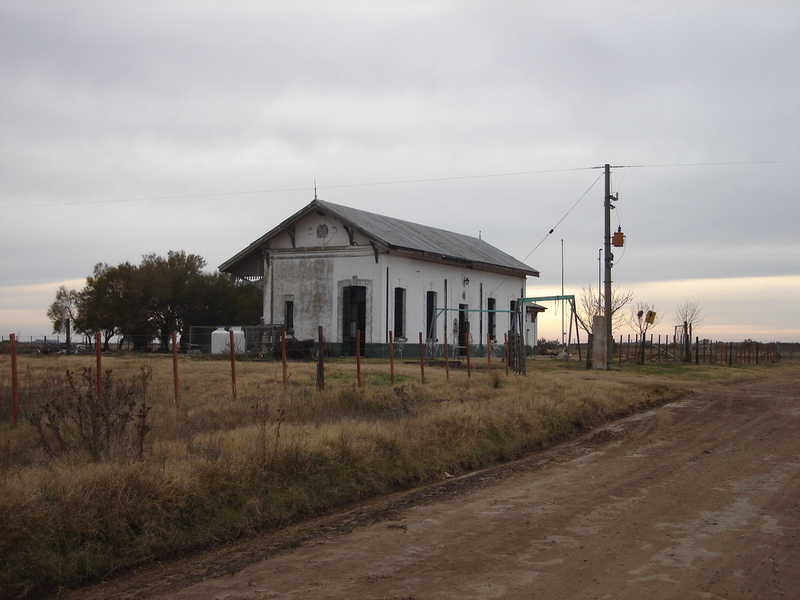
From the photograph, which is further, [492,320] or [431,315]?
[492,320]

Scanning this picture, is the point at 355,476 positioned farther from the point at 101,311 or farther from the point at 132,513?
the point at 101,311

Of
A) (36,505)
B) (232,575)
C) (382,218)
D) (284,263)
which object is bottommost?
(232,575)

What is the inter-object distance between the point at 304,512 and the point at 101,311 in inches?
1614

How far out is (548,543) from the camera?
260 inches

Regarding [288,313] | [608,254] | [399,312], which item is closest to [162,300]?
[288,313]

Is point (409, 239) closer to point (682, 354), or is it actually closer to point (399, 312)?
point (399, 312)

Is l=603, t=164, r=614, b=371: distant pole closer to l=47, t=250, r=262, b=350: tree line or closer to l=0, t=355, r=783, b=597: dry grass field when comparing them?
l=0, t=355, r=783, b=597: dry grass field

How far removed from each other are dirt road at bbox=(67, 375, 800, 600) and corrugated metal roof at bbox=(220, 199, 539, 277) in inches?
855

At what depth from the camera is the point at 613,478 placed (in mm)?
9555

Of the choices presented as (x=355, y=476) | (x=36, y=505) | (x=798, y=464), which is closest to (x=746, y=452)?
(x=798, y=464)

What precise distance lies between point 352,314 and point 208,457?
80.6 feet

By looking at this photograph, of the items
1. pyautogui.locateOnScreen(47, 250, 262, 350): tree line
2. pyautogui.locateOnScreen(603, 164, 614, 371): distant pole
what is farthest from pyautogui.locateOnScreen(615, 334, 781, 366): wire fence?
pyautogui.locateOnScreen(47, 250, 262, 350): tree line

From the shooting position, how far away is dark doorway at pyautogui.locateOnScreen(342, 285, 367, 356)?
106 feet

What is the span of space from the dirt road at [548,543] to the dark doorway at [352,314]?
71.4ft
